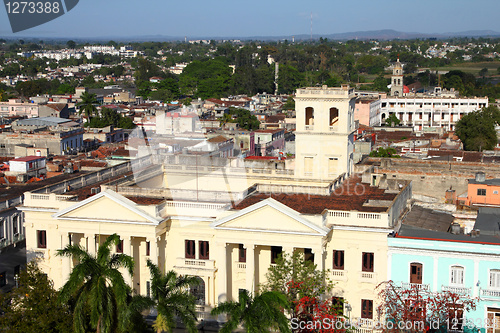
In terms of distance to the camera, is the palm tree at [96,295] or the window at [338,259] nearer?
the palm tree at [96,295]

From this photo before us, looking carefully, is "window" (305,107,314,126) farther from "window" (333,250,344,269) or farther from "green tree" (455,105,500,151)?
"green tree" (455,105,500,151)

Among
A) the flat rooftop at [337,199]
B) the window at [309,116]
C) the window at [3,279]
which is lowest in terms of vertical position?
the window at [3,279]

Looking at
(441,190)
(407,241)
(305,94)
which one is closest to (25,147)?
(305,94)

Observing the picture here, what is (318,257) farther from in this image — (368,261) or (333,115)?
(333,115)

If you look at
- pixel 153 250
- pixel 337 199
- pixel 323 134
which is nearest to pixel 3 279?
pixel 153 250

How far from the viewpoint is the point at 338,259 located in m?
27.8

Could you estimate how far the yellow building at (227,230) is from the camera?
26891 millimetres

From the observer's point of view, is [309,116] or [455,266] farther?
[309,116]

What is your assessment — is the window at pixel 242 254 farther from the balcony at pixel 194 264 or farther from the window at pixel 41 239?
the window at pixel 41 239

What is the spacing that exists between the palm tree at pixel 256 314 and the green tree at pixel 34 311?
6204 millimetres

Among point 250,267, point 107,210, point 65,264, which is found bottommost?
point 65,264

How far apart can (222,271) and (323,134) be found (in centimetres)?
1081

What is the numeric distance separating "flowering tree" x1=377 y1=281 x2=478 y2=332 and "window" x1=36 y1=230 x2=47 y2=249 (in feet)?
49.9

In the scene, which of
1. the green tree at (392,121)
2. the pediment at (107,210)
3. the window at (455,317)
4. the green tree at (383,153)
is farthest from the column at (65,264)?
the green tree at (392,121)
